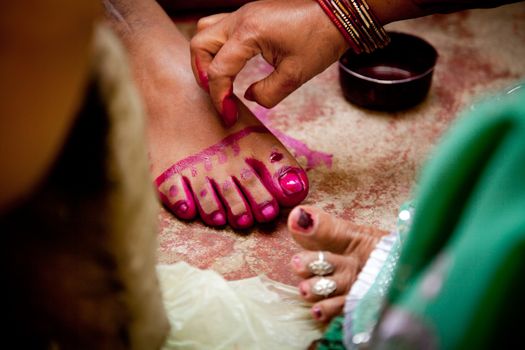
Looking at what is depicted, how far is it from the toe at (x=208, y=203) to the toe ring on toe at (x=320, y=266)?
393 millimetres

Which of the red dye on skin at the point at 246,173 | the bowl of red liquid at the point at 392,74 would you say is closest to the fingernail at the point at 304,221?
the red dye on skin at the point at 246,173

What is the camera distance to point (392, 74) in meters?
2.03

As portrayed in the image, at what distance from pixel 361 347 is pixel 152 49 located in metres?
1.10

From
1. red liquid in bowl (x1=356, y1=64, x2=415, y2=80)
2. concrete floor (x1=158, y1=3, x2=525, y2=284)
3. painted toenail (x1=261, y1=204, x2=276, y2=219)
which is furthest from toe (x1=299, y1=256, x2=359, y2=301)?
red liquid in bowl (x1=356, y1=64, x2=415, y2=80)

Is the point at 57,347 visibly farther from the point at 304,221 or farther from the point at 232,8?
the point at 232,8

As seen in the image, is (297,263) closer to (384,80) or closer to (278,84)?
(278,84)

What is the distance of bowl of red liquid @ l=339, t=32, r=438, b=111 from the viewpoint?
1.86 metres

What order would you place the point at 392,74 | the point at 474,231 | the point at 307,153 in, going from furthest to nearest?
the point at 392,74, the point at 307,153, the point at 474,231

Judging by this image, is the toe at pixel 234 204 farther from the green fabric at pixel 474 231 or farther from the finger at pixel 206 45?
the green fabric at pixel 474 231

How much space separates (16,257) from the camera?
0.75 m

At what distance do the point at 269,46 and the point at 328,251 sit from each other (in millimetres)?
546

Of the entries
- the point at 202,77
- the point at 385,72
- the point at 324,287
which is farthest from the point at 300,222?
the point at 385,72

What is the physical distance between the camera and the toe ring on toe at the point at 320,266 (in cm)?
119

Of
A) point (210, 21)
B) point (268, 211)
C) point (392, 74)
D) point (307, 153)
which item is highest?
point (210, 21)
